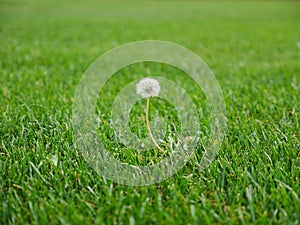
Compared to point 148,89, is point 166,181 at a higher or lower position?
lower

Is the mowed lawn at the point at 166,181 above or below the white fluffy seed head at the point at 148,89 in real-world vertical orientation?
below

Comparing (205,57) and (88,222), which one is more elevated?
(205,57)

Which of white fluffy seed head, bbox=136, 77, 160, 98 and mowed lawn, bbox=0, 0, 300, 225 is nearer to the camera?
mowed lawn, bbox=0, 0, 300, 225

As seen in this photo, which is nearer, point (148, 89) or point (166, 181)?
point (166, 181)

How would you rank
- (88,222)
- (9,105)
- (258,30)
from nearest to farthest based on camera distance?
1. (88,222)
2. (9,105)
3. (258,30)

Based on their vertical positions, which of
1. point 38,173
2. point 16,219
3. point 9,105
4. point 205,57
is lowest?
point 16,219

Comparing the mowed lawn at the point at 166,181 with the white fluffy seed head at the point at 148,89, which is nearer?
the mowed lawn at the point at 166,181

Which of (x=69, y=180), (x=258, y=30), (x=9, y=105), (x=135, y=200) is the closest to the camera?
(x=135, y=200)

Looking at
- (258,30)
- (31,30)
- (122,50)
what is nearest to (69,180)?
(122,50)

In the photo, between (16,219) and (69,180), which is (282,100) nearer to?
(69,180)

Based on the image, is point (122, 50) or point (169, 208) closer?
point (169, 208)

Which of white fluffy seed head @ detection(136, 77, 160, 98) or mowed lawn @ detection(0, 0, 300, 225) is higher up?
white fluffy seed head @ detection(136, 77, 160, 98)
